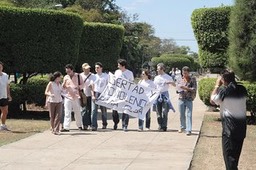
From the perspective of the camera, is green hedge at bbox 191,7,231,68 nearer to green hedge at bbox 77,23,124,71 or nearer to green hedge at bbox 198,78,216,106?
green hedge at bbox 198,78,216,106

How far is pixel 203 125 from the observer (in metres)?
16.4

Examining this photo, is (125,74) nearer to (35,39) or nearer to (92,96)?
(92,96)

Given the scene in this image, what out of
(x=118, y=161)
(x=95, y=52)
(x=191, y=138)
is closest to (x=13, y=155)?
(x=118, y=161)

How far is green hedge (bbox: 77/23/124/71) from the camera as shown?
79.8 ft

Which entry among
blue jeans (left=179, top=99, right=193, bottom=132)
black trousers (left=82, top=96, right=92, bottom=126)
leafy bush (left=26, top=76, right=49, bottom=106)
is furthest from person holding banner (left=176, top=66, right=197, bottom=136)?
leafy bush (left=26, top=76, right=49, bottom=106)

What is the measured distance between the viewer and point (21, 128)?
14.6 metres

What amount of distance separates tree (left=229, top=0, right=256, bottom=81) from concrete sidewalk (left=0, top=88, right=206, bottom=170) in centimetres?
309

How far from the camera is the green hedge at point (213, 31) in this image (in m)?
18.3

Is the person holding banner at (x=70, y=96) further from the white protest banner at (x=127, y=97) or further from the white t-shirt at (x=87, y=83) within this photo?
the white protest banner at (x=127, y=97)

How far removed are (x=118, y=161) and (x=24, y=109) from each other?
10.7m

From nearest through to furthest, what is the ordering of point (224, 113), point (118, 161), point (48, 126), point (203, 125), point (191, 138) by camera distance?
point (224, 113), point (118, 161), point (191, 138), point (48, 126), point (203, 125)

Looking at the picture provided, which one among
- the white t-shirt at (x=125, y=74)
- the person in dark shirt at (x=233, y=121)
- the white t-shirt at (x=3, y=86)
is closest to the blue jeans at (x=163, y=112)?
the white t-shirt at (x=125, y=74)

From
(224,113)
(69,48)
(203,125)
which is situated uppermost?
(69,48)

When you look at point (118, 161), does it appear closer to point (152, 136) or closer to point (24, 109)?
point (152, 136)
